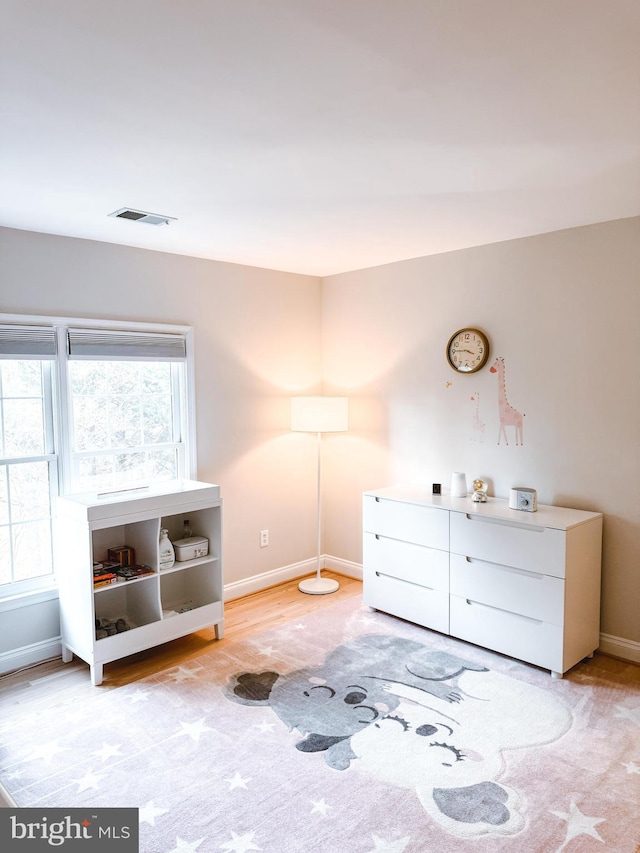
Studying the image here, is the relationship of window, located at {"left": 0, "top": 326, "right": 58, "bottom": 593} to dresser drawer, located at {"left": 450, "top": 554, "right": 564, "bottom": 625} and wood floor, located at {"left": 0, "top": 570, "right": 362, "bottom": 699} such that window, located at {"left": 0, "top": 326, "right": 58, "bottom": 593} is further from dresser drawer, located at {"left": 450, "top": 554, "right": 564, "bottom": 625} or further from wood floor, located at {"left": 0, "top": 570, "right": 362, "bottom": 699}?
dresser drawer, located at {"left": 450, "top": 554, "right": 564, "bottom": 625}

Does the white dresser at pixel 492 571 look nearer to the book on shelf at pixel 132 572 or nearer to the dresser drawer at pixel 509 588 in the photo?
the dresser drawer at pixel 509 588

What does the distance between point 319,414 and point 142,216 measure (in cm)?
184

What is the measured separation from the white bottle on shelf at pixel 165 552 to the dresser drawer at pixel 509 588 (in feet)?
5.44

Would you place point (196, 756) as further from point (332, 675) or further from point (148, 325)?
point (148, 325)

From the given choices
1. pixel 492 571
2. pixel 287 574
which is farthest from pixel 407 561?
pixel 287 574

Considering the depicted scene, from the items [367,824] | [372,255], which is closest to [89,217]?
[372,255]

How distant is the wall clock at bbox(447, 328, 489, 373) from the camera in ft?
12.5

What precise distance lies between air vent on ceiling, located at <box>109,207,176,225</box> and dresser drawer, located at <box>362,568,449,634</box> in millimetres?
2510

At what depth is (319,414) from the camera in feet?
14.2

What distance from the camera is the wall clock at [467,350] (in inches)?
150

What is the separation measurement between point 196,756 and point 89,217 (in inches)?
101

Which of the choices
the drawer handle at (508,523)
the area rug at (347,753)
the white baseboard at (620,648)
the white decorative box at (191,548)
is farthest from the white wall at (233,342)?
the white baseboard at (620,648)

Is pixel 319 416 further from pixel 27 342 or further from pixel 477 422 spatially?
pixel 27 342

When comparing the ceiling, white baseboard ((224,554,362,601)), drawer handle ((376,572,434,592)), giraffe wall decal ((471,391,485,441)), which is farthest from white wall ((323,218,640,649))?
drawer handle ((376,572,434,592))
